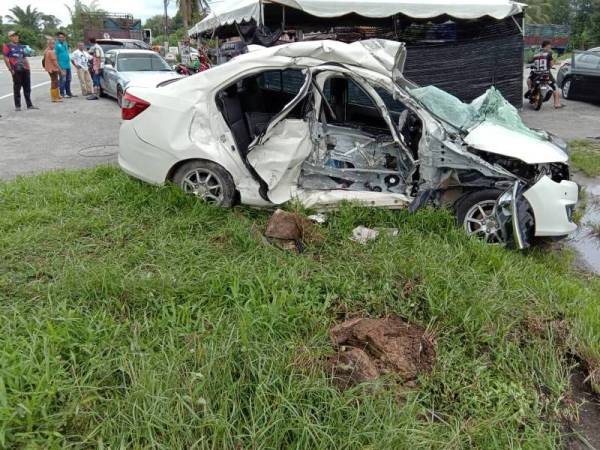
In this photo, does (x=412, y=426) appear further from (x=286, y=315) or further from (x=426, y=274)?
(x=426, y=274)

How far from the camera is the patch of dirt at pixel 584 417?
238cm

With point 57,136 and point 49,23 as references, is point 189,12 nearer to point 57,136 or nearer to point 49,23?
point 57,136

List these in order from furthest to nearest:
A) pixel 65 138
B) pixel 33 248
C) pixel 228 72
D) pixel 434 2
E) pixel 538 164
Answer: pixel 434 2 < pixel 65 138 < pixel 228 72 < pixel 538 164 < pixel 33 248

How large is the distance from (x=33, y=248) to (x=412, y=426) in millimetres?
3180

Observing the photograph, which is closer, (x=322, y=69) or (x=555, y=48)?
(x=322, y=69)

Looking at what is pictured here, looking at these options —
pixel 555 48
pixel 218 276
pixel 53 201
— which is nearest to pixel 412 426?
pixel 218 276

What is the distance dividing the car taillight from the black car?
1151 cm

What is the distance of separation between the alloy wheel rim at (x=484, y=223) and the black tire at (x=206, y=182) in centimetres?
221

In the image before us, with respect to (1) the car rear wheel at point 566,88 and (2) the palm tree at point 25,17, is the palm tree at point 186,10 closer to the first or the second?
(1) the car rear wheel at point 566,88

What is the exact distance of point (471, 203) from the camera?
420cm

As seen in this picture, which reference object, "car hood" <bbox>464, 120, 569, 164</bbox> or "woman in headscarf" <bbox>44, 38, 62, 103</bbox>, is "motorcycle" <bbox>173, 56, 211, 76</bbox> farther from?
"car hood" <bbox>464, 120, 569, 164</bbox>

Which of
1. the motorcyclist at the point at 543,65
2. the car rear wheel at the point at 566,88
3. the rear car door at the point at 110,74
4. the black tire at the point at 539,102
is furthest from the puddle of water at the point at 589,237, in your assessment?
the rear car door at the point at 110,74

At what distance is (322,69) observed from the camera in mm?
4309

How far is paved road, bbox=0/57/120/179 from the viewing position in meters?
7.00
